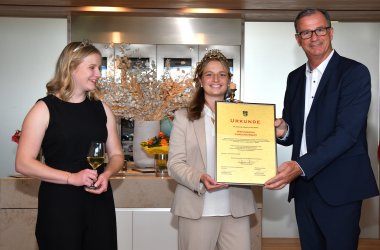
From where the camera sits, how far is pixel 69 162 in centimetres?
232

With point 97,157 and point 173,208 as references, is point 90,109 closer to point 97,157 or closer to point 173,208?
point 97,157

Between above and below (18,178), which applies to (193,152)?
above

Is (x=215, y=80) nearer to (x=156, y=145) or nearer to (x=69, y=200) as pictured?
(x=69, y=200)

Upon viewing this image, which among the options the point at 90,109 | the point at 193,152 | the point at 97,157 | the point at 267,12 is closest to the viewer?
the point at 97,157

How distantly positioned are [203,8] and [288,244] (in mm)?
2642

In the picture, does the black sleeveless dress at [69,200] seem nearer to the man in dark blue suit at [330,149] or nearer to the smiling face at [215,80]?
the smiling face at [215,80]

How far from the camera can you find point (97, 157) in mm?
2264

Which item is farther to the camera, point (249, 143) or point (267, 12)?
point (267, 12)

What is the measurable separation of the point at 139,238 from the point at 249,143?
1403 mm

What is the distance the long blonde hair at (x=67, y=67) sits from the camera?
92.7 inches

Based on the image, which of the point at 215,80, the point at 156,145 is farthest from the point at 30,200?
the point at 215,80

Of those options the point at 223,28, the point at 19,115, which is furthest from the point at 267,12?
the point at 19,115

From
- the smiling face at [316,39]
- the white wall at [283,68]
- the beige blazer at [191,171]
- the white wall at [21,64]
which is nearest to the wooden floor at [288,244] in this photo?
the white wall at [283,68]

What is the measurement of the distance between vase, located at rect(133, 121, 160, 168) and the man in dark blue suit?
4.73 feet
